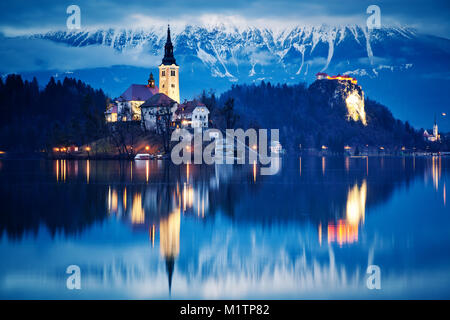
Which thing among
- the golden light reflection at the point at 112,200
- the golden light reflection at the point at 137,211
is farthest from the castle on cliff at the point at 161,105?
the golden light reflection at the point at 137,211

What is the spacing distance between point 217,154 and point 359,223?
93.8 meters

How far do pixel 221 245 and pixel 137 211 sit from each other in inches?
436

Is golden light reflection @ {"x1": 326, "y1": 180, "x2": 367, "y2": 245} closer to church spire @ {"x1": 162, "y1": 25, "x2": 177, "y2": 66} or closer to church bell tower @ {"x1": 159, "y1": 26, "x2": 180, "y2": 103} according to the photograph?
church bell tower @ {"x1": 159, "y1": 26, "x2": 180, "y2": 103}

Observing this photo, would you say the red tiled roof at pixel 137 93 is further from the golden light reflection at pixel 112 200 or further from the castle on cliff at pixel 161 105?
the golden light reflection at pixel 112 200

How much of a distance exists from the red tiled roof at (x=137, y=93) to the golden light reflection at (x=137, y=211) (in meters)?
122

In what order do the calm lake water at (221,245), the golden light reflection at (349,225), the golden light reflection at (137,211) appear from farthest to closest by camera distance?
the golden light reflection at (137,211) → the golden light reflection at (349,225) → the calm lake water at (221,245)

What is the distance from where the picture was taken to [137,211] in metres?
33.8

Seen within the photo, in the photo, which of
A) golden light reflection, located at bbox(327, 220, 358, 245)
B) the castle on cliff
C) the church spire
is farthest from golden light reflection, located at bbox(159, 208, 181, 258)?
the church spire

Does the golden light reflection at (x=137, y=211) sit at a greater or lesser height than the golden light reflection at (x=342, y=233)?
greater

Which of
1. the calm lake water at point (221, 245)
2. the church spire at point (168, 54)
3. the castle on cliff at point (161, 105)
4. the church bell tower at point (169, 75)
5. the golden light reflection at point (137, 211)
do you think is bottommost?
the calm lake water at point (221, 245)

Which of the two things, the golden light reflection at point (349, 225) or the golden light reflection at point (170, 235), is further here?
the golden light reflection at point (349, 225)

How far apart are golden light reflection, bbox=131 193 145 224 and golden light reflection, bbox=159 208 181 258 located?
1474mm

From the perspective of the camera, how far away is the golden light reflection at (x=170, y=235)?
2252 cm
